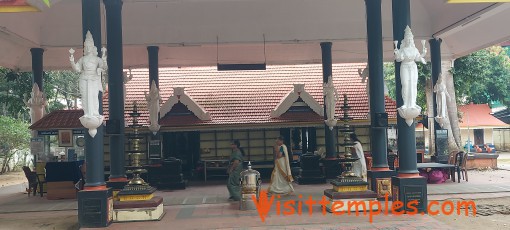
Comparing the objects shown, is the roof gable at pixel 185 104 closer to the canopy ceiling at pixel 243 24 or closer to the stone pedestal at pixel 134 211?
the canopy ceiling at pixel 243 24

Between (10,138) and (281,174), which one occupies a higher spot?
(10,138)

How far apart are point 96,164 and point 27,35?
7.39 metres

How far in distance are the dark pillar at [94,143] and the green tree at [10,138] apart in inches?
693

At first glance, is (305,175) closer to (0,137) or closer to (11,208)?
(11,208)

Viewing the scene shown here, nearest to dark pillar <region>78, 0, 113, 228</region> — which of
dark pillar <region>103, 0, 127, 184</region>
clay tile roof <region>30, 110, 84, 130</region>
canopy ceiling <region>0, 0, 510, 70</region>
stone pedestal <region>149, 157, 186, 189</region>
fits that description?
dark pillar <region>103, 0, 127, 184</region>

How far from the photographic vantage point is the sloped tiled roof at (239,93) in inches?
609

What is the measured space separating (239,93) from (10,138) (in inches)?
544

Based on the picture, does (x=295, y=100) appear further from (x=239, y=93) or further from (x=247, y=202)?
(x=247, y=202)

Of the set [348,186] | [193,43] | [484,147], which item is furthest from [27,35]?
[484,147]

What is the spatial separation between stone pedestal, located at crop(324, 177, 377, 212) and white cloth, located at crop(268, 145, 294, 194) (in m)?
2.66

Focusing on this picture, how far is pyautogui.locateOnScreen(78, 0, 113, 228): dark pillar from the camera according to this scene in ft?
26.5

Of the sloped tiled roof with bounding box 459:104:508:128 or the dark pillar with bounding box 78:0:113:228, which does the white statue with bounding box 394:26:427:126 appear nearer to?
the dark pillar with bounding box 78:0:113:228

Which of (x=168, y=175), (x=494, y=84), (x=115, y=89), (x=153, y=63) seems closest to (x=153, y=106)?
(x=153, y=63)

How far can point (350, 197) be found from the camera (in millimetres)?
8836
